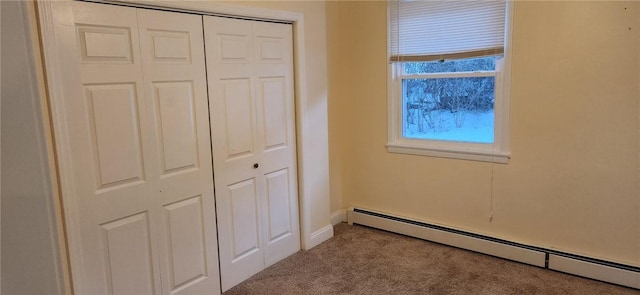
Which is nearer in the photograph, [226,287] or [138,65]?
[138,65]

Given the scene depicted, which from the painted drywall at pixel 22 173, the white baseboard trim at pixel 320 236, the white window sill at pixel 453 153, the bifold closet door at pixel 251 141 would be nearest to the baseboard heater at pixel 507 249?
the white baseboard trim at pixel 320 236

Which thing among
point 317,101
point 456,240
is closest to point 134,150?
point 317,101

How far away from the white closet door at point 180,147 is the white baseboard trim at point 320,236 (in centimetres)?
98

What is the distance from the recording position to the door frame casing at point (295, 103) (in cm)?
185

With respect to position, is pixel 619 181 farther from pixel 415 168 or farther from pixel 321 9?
pixel 321 9

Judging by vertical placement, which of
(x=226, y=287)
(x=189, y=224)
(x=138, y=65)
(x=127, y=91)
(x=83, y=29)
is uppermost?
(x=83, y=29)

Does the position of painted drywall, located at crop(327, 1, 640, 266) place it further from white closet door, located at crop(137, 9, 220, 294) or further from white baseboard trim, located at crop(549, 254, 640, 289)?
white closet door, located at crop(137, 9, 220, 294)

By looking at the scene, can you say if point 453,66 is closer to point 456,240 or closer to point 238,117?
point 456,240

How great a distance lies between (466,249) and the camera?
344 cm

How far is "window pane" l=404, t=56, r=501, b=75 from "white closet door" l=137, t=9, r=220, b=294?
6.05 feet

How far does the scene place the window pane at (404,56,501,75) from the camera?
325cm

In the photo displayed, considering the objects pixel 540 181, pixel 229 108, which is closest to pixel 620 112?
pixel 540 181

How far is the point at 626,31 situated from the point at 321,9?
2094mm

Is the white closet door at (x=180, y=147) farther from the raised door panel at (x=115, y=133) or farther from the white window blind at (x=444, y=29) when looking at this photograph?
the white window blind at (x=444, y=29)
